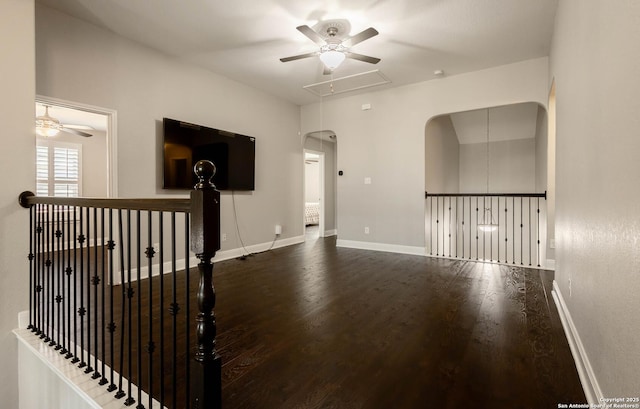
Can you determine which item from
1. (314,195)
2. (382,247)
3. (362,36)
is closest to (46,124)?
(362,36)

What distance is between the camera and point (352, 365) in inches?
74.8

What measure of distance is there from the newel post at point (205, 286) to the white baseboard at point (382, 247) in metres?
4.60

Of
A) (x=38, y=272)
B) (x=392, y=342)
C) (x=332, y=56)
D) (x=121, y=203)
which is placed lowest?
(x=392, y=342)

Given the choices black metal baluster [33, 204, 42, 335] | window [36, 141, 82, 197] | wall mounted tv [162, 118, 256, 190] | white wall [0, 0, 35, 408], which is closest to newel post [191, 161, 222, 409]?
black metal baluster [33, 204, 42, 335]

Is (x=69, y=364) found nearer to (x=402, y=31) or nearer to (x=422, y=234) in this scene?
(x=402, y=31)

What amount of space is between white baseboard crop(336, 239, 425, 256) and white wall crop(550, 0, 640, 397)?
295 centimetres

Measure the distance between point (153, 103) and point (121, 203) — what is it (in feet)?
9.74

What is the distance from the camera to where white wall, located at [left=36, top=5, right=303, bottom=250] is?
3174 millimetres

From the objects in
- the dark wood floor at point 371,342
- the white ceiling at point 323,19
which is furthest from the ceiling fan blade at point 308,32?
the dark wood floor at point 371,342

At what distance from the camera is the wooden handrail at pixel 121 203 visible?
1.22 m

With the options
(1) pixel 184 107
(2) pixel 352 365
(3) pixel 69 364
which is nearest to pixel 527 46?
(2) pixel 352 365

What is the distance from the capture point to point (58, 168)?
22.1 feet

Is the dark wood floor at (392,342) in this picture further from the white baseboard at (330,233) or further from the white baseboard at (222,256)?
the white baseboard at (330,233)

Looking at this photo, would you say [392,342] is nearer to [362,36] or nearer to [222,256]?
Answer: [362,36]
